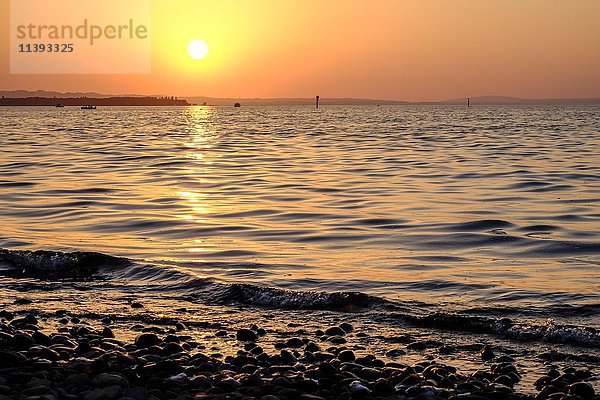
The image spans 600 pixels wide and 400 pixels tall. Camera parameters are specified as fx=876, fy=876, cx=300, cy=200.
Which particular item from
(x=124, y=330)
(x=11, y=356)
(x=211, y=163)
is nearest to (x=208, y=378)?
(x=11, y=356)

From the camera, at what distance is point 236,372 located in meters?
8.11

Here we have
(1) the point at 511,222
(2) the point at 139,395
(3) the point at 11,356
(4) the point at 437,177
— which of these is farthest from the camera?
(4) the point at 437,177

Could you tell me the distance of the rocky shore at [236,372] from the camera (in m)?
7.26

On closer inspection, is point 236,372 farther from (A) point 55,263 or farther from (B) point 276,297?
(A) point 55,263

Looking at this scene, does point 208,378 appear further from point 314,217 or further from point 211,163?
point 211,163

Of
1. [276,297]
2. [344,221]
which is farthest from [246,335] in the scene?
[344,221]

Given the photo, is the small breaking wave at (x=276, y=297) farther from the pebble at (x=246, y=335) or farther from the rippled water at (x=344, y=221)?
the pebble at (x=246, y=335)

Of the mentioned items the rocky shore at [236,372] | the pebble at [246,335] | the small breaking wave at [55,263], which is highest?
the rocky shore at [236,372]

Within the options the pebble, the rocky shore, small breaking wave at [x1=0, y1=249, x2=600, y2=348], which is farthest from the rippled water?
the rocky shore

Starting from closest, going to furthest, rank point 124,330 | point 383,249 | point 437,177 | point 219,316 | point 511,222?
point 124,330 < point 219,316 < point 383,249 < point 511,222 < point 437,177

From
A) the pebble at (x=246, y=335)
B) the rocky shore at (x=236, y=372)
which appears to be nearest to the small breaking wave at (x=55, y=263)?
the rocky shore at (x=236, y=372)

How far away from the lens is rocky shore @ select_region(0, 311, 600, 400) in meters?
7.26

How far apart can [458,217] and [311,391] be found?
12485mm

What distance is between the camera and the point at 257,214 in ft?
67.5
